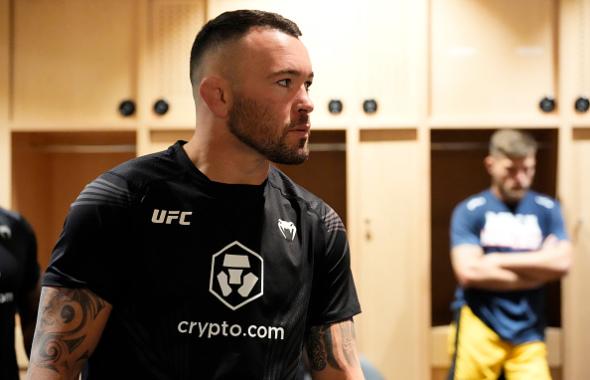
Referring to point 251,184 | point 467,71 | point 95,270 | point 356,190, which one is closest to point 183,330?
point 95,270

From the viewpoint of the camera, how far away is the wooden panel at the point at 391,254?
3.85 meters

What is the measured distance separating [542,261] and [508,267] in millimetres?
160

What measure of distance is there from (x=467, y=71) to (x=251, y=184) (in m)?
2.62

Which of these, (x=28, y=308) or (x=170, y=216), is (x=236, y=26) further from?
(x=28, y=308)

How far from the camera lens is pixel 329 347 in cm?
154

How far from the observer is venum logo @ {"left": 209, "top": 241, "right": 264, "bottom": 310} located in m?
1.39

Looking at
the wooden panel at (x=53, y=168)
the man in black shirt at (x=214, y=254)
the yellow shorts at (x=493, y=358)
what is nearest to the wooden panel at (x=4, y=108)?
the wooden panel at (x=53, y=168)

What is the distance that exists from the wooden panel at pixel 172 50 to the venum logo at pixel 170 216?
255cm

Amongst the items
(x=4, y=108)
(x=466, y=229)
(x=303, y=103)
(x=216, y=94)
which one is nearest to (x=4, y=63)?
(x=4, y=108)

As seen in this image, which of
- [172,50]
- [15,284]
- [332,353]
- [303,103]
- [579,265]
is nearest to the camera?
[303,103]

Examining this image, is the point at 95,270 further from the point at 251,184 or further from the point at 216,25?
the point at 216,25

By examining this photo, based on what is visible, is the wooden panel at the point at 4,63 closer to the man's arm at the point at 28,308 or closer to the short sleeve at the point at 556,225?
the man's arm at the point at 28,308

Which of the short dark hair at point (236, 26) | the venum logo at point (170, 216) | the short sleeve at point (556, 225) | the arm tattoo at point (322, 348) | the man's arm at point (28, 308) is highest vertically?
the short dark hair at point (236, 26)

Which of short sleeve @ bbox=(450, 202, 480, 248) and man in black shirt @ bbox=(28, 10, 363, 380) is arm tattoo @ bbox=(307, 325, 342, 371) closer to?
man in black shirt @ bbox=(28, 10, 363, 380)
